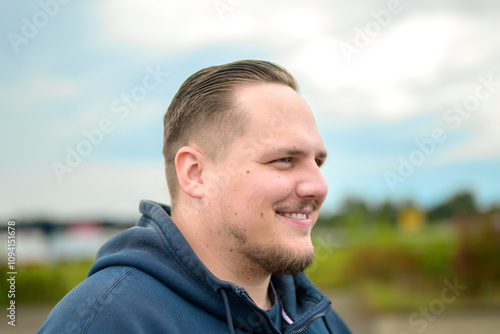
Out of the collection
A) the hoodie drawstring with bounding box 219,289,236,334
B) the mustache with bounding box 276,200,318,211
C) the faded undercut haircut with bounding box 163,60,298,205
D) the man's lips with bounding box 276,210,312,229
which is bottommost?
the hoodie drawstring with bounding box 219,289,236,334

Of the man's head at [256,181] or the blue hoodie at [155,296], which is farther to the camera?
the man's head at [256,181]

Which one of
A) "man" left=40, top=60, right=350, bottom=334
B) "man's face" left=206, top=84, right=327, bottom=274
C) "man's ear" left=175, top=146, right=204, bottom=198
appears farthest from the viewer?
"man's ear" left=175, top=146, right=204, bottom=198

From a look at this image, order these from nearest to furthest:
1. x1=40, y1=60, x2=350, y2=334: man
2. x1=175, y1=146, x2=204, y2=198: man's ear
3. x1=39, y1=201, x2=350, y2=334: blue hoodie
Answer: x1=39, y1=201, x2=350, y2=334: blue hoodie → x1=40, y1=60, x2=350, y2=334: man → x1=175, y1=146, x2=204, y2=198: man's ear

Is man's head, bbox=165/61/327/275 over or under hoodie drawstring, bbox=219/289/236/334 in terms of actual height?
over

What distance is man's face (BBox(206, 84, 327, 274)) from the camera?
1899mm

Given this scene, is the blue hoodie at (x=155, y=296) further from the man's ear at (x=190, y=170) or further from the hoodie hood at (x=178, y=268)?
the man's ear at (x=190, y=170)

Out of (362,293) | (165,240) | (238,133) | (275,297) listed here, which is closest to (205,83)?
(238,133)

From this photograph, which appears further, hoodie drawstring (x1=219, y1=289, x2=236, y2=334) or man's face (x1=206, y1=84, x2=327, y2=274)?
man's face (x1=206, y1=84, x2=327, y2=274)

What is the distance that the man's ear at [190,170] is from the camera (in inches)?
79.4

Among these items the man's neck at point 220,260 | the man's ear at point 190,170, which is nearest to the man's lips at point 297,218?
the man's neck at point 220,260

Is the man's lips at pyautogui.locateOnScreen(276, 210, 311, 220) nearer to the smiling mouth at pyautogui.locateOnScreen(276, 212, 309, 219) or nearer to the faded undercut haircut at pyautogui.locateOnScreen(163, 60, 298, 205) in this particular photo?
the smiling mouth at pyautogui.locateOnScreen(276, 212, 309, 219)

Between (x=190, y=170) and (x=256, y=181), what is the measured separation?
31 cm

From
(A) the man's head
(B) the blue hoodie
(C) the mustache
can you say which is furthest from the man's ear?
(C) the mustache

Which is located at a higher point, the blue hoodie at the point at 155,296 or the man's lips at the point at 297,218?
the man's lips at the point at 297,218
